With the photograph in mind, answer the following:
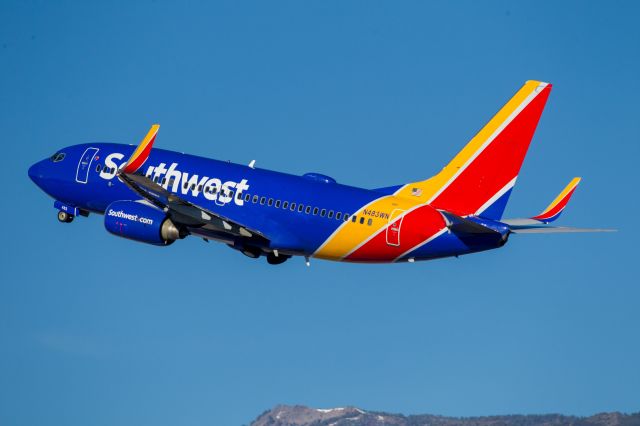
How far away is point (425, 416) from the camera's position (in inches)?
6437

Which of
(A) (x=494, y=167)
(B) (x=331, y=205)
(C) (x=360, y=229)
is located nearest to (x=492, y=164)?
(A) (x=494, y=167)

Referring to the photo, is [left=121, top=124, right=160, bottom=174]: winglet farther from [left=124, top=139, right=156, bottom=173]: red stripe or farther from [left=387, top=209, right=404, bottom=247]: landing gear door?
[left=387, top=209, right=404, bottom=247]: landing gear door

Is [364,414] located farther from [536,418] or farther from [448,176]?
[448,176]

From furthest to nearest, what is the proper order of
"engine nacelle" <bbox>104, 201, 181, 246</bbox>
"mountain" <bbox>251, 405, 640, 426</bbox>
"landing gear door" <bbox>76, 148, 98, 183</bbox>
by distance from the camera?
"mountain" <bbox>251, 405, 640, 426</bbox>
"landing gear door" <bbox>76, 148, 98, 183</bbox>
"engine nacelle" <bbox>104, 201, 181, 246</bbox>

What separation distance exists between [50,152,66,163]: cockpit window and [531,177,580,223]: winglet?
32.1 m

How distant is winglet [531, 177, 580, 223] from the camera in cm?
6919

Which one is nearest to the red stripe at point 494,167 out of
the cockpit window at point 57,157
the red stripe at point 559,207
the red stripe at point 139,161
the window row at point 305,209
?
the red stripe at point 559,207

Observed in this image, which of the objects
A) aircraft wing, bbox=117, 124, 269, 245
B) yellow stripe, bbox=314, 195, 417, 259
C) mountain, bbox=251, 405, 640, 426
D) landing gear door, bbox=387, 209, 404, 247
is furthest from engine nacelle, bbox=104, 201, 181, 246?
mountain, bbox=251, 405, 640, 426

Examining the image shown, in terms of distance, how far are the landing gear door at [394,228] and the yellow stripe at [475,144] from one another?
5.27 ft

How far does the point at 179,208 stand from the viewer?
236ft

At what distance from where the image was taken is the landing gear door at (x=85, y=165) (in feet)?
264

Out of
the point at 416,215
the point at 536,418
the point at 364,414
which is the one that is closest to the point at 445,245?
the point at 416,215

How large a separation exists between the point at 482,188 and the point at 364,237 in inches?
274

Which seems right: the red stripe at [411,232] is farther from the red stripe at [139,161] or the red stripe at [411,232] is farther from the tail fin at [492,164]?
the red stripe at [139,161]
